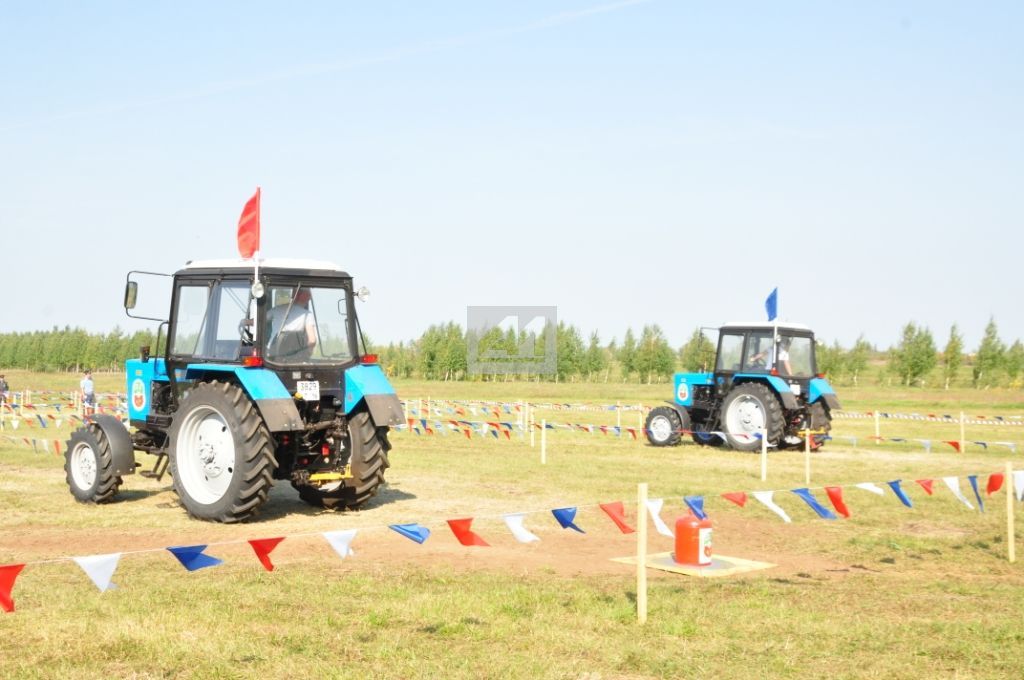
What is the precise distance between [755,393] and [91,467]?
13.2 meters

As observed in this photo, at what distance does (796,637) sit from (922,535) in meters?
5.25

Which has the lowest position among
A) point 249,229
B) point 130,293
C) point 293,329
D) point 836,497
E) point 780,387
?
point 836,497

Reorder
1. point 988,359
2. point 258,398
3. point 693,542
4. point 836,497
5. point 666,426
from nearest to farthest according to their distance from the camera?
point 693,542 < point 836,497 < point 258,398 < point 666,426 < point 988,359

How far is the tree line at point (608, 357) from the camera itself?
225ft

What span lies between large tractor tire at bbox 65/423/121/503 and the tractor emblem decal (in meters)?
0.52

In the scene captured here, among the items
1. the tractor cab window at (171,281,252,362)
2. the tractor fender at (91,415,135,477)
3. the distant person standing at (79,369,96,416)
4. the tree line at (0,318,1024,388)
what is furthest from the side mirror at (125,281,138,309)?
the tree line at (0,318,1024,388)

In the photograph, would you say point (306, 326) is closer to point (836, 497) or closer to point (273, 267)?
point (273, 267)

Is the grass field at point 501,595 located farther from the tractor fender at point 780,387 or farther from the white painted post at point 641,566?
the tractor fender at point 780,387

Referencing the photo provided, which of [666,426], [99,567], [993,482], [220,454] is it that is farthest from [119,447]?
[666,426]

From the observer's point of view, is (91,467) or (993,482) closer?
(993,482)

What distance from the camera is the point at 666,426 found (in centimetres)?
2253

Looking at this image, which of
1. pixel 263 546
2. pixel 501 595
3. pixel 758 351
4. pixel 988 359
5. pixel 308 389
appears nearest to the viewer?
pixel 263 546

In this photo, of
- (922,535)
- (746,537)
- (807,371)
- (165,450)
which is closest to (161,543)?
(165,450)

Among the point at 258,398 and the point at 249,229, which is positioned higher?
the point at 249,229
